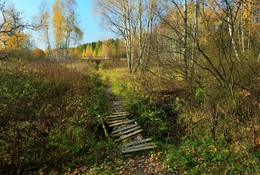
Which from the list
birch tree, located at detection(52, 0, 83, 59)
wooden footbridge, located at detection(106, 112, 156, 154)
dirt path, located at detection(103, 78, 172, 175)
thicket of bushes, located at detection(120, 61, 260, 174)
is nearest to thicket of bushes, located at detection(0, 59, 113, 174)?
wooden footbridge, located at detection(106, 112, 156, 154)

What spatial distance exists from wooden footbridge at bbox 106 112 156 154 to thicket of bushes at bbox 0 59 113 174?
0.48 m

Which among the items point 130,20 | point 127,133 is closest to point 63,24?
point 130,20

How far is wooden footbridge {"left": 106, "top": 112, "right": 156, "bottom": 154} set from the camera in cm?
594

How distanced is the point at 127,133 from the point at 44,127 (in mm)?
2777

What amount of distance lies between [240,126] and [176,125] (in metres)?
2.69

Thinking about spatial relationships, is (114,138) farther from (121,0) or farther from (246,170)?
(121,0)

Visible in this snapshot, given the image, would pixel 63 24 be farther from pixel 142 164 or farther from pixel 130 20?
pixel 142 164

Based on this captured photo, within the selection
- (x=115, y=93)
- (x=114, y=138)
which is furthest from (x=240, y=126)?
(x=115, y=93)

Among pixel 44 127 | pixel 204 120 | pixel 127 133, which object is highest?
pixel 44 127

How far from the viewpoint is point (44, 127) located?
5297mm

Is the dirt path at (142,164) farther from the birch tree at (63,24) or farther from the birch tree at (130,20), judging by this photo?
the birch tree at (63,24)

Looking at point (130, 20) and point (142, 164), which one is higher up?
point (130, 20)

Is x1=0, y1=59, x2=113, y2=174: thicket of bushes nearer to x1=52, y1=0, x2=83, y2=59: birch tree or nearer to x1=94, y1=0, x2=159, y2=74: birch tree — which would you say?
x1=94, y1=0, x2=159, y2=74: birch tree

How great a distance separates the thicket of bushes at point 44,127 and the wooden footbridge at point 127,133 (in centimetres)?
48
